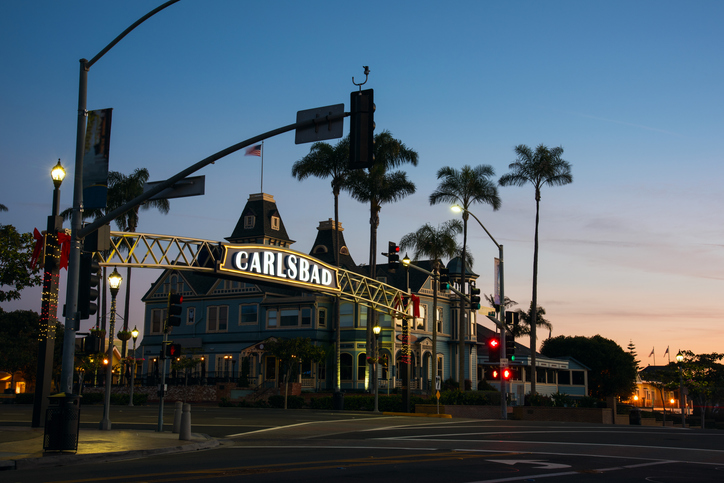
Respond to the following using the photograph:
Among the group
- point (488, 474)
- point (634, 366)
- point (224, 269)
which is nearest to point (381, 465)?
point (488, 474)

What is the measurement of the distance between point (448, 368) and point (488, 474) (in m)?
54.4

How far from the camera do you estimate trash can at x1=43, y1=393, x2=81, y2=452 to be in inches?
534

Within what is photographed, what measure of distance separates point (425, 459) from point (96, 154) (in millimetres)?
10606

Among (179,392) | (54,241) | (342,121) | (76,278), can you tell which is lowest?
(179,392)

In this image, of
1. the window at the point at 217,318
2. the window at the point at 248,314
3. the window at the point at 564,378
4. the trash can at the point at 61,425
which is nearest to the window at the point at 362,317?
the window at the point at 248,314

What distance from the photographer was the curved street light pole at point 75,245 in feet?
53.3

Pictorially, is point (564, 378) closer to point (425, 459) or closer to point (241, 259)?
point (241, 259)

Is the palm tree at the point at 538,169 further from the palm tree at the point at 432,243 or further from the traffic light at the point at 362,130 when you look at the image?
the traffic light at the point at 362,130

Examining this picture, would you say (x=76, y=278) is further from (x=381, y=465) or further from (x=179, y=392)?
(x=179, y=392)

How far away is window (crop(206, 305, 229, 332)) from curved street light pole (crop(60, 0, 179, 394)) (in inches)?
1847

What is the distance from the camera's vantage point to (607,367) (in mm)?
87188

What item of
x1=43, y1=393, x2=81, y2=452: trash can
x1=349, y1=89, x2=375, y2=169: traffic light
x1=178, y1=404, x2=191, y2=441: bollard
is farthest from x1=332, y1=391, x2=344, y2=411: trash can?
x1=349, y1=89, x2=375, y2=169: traffic light

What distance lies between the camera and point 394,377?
5875 cm

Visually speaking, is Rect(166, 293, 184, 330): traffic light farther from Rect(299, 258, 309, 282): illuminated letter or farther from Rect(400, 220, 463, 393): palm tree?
Rect(400, 220, 463, 393): palm tree
